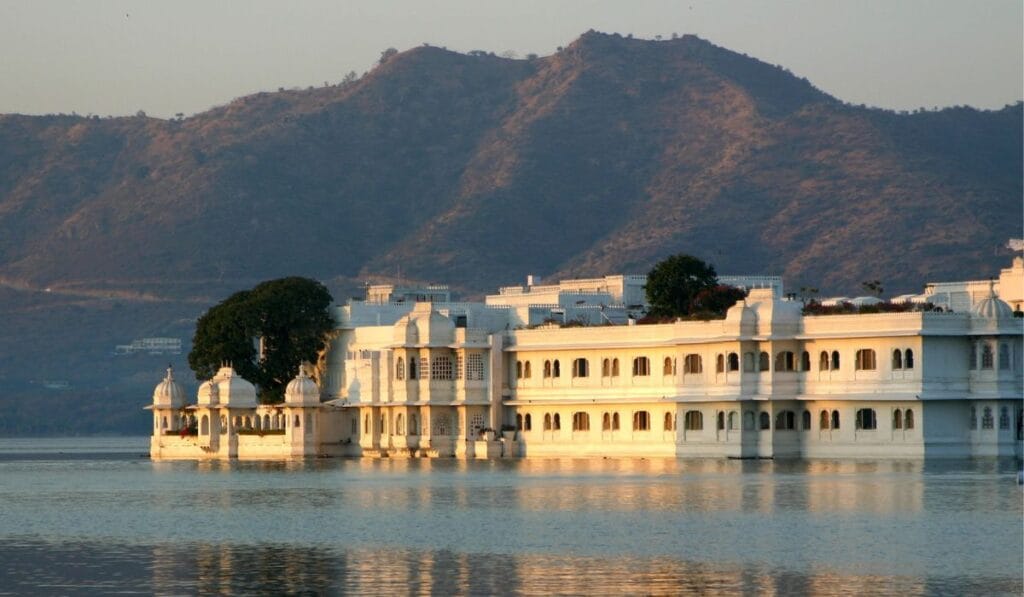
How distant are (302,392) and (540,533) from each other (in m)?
58.9

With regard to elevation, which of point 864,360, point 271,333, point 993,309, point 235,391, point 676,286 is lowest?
point 235,391

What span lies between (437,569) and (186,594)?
18.6 ft

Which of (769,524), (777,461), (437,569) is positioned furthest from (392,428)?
(437,569)

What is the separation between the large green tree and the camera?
11656cm

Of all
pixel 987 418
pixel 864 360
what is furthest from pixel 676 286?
pixel 987 418

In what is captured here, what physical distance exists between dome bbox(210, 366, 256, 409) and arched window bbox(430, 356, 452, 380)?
12.2 meters

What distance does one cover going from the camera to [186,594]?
3984 cm

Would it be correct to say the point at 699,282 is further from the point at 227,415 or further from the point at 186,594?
the point at 186,594

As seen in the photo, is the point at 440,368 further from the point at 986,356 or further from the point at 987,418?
the point at 987,418

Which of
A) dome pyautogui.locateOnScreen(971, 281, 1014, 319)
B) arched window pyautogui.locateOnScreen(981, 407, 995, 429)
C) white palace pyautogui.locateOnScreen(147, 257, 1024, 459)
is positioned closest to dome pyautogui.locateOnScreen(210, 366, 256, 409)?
white palace pyautogui.locateOnScreen(147, 257, 1024, 459)

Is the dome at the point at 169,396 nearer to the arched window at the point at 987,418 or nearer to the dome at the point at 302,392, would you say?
the dome at the point at 302,392

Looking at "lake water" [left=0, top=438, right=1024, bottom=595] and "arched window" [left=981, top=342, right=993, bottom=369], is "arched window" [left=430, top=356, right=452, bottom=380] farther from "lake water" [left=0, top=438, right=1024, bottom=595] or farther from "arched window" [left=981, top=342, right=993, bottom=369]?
"arched window" [left=981, top=342, right=993, bottom=369]

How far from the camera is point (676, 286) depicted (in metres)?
112

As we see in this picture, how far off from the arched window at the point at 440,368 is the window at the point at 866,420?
2245 centimetres
